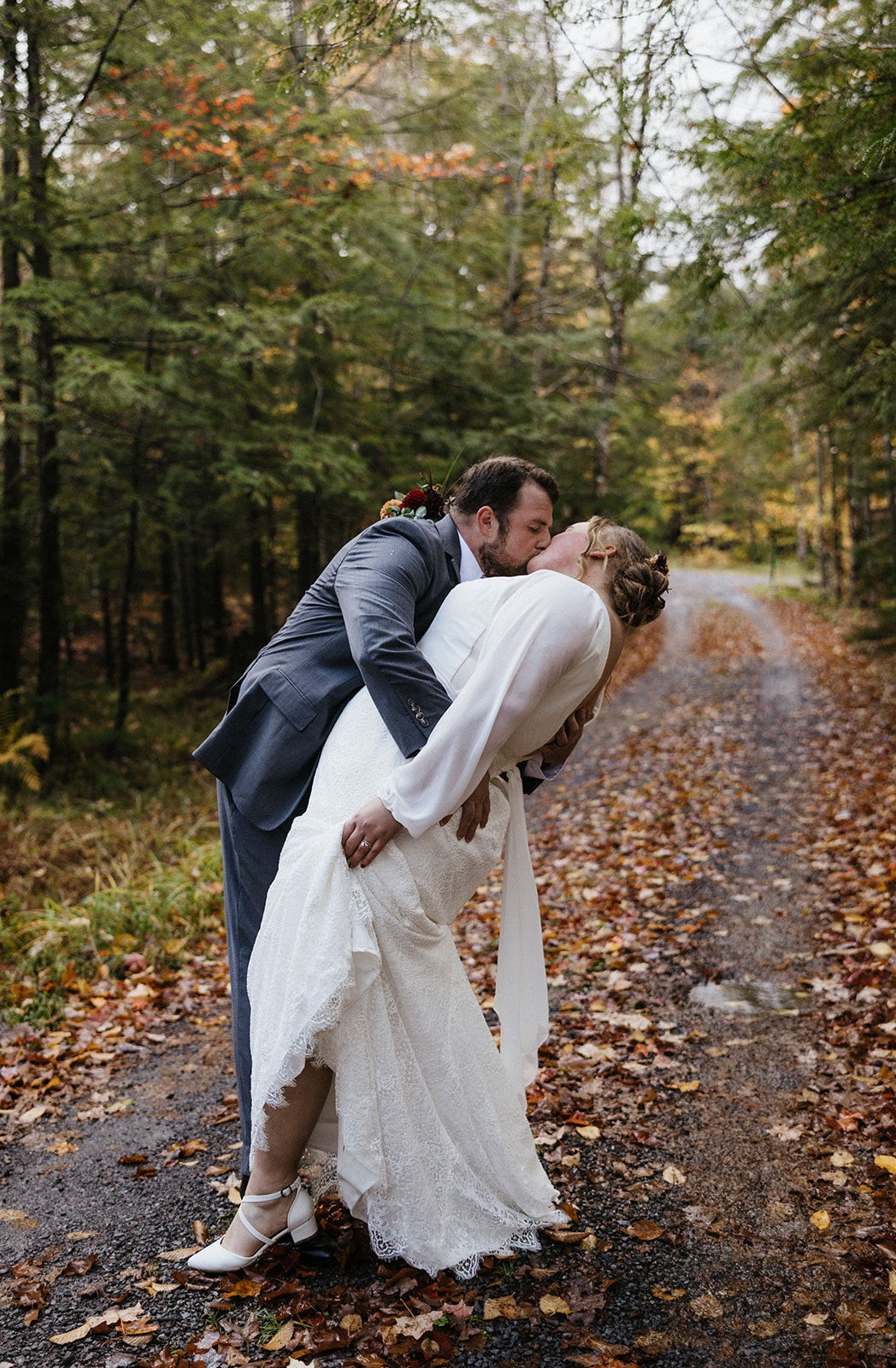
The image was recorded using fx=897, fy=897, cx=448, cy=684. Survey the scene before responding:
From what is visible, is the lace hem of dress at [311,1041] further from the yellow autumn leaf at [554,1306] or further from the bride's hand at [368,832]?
the yellow autumn leaf at [554,1306]

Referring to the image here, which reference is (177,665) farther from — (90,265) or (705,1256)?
(705,1256)

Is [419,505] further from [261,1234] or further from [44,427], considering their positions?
[44,427]

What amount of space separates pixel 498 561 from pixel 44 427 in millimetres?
9001

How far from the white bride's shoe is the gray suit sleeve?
1403mm

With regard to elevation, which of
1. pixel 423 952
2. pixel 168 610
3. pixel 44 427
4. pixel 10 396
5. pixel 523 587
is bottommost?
pixel 168 610

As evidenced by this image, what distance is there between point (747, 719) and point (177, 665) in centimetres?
1367

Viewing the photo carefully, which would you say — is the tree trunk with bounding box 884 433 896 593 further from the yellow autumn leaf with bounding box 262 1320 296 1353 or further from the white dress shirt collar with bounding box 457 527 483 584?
the yellow autumn leaf with bounding box 262 1320 296 1353

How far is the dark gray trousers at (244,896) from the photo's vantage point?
2838 mm

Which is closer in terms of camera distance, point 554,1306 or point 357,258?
point 554,1306

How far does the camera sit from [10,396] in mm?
10070

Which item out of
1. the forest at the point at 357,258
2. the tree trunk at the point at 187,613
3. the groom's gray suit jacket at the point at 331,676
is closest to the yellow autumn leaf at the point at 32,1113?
the groom's gray suit jacket at the point at 331,676

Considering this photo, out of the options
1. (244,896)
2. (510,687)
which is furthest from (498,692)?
(244,896)

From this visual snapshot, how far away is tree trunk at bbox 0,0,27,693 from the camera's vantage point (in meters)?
8.16

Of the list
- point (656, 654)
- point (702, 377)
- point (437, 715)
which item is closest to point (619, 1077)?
point (437, 715)
